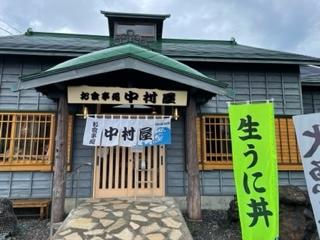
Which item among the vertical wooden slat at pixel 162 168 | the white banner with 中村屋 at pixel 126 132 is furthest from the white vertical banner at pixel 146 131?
the vertical wooden slat at pixel 162 168

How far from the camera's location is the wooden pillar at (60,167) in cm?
686

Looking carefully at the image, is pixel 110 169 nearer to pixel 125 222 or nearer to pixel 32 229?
pixel 125 222

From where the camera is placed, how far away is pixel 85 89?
7195 millimetres

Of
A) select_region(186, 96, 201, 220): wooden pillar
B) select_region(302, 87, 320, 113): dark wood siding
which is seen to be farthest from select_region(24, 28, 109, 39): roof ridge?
select_region(302, 87, 320, 113): dark wood siding

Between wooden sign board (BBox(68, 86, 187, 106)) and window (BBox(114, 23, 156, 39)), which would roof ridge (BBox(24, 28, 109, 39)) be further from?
wooden sign board (BBox(68, 86, 187, 106))

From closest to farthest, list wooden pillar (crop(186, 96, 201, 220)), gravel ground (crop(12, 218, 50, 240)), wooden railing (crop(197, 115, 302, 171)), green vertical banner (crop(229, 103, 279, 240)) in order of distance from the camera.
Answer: green vertical banner (crop(229, 103, 279, 240)) < gravel ground (crop(12, 218, 50, 240)) < wooden pillar (crop(186, 96, 201, 220)) < wooden railing (crop(197, 115, 302, 171))

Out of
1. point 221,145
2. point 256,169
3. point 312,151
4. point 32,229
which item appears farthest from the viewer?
point 221,145

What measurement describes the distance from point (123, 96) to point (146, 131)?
3.77 ft

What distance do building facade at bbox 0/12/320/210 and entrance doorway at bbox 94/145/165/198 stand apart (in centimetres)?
3

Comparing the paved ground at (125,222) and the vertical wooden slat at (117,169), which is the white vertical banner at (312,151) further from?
the vertical wooden slat at (117,169)

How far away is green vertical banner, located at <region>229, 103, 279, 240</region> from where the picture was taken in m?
4.98

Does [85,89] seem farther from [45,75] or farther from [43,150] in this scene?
[43,150]

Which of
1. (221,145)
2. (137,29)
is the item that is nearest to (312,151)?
(221,145)

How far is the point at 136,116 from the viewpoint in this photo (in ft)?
25.7
